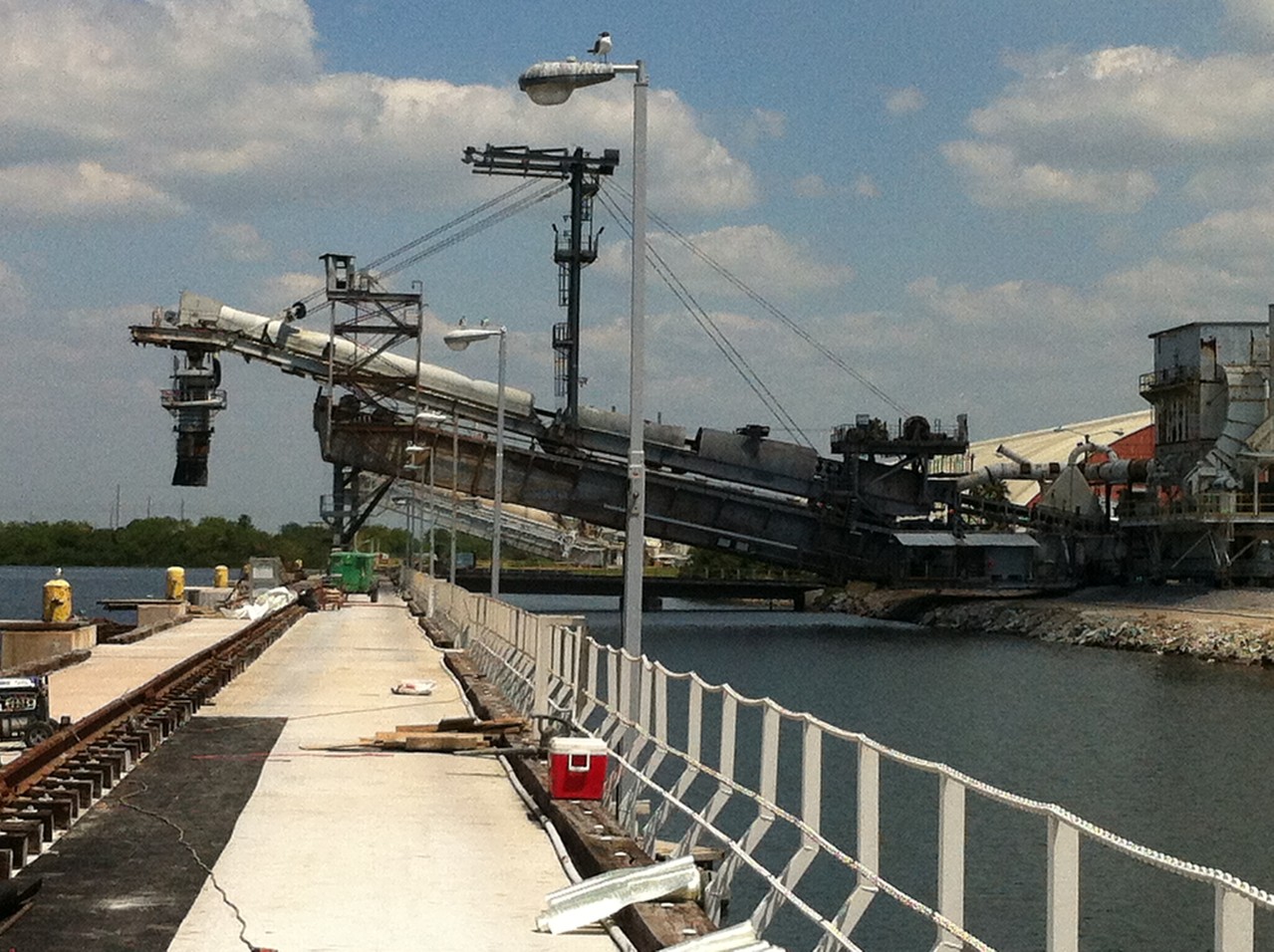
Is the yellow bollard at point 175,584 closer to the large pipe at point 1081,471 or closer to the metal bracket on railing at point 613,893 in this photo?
the large pipe at point 1081,471

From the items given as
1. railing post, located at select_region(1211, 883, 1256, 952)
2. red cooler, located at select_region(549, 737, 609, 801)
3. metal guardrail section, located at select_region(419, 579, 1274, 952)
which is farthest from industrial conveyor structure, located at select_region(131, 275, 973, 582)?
railing post, located at select_region(1211, 883, 1256, 952)

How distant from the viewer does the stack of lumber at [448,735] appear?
2377cm

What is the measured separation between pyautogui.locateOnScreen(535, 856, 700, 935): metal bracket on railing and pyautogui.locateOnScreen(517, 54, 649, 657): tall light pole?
6857mm

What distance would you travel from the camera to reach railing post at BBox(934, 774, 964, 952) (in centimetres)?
888

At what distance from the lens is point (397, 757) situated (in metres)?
23.1

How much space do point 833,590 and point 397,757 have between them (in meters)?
129

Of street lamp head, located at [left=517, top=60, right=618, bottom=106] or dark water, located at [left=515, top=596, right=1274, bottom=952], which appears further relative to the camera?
dark water, located at [left=515, top=596, right=1274, bottom=952]

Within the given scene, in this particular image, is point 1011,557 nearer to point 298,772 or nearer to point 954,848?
point 298,772

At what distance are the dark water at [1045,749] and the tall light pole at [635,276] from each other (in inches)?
216

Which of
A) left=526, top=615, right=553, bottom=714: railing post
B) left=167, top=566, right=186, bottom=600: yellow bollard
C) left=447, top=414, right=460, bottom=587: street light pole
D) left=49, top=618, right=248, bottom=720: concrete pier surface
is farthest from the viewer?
left=167, top=566, right=186, bottom=600: yellow bollard

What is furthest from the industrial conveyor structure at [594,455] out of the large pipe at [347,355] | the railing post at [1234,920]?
the railing post at [1234,920]

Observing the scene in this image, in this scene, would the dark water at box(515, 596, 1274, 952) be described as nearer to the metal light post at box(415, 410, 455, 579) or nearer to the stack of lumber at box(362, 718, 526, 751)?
the stack of lumber at box(362, 718, 526, 751)

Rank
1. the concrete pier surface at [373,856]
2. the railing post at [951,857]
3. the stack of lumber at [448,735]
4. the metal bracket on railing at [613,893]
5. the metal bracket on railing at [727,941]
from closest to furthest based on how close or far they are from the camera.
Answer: the railing post at [951,857] → the metal bracket on railing at [727,941] → the concrete pier surface at [373,856] → the metal bracket on railing at [613,893] → the stack of lumber at [448,735]

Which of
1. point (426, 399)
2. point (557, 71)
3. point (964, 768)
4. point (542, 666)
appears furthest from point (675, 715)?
point (426, 399)
